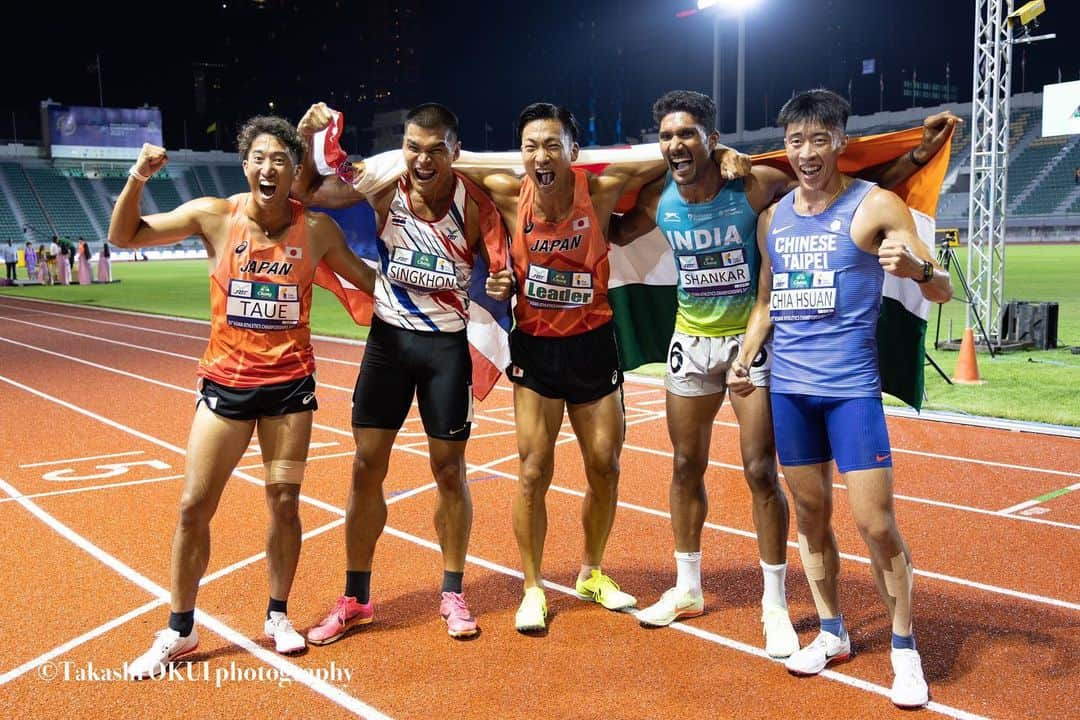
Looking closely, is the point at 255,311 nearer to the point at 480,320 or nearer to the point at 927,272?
the point at 480,320

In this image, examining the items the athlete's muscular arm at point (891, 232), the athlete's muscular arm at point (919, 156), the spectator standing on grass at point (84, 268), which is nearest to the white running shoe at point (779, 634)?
the athlete's muscular arm at point (891, 232)

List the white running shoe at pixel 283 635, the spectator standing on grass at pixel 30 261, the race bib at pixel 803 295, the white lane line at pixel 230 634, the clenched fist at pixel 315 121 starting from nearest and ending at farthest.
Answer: the white lane line at pixel 230 634 → the race bib at pixel 803 295 → the white running shoe at pixel 283 635 → the clenched fist at pixel 315 121 → the spectator standing on grass at pixel 30 261

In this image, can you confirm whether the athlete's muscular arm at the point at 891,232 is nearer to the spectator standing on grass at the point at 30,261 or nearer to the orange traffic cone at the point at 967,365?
the orange traffic cone at the point at 967,365

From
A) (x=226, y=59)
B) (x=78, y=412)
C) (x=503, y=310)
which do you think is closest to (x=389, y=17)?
(x=226, y=59)

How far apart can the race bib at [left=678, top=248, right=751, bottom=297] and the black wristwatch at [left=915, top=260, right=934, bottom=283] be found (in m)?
0.86

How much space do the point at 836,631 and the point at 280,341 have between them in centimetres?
257

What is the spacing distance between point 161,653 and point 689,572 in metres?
2.27

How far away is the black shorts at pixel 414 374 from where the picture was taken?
14.1ft

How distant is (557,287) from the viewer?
14.4 feet

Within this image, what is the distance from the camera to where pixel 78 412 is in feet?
32.3

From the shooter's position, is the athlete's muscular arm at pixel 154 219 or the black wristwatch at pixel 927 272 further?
the athlete's muscular arm at pixel 154 219

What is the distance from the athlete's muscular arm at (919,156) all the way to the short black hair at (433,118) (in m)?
1.83

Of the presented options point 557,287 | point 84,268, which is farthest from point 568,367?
point 84,268

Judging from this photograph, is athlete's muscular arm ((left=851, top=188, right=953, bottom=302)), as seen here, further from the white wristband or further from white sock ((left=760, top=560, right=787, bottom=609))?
the white wristband
